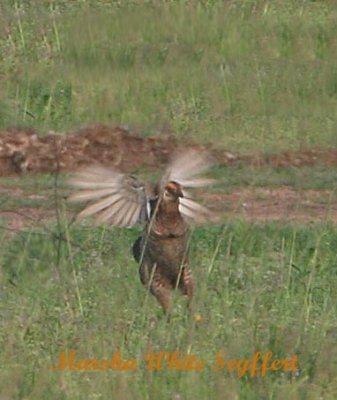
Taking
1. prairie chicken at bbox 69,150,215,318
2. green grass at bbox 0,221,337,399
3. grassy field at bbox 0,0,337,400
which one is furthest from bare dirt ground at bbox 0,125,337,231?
prairie chicken at bbox 69,150,215,318

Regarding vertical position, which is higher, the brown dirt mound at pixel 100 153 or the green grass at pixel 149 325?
the green grass at pixel 149 325

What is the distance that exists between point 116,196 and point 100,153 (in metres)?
5.33

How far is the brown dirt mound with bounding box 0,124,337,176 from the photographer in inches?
463

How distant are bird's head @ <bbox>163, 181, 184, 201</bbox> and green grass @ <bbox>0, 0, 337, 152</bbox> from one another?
575 cm

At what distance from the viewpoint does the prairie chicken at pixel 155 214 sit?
21.7ft

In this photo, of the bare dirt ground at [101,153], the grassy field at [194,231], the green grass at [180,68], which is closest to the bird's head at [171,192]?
the grassy field at [194,231]

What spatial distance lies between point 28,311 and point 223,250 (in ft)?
7.42

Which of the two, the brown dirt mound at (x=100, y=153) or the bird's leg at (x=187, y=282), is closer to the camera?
the bird's leg at (x=187, y=282)

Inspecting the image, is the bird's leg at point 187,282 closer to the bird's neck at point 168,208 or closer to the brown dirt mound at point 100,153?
the bird's neck at point 168,208

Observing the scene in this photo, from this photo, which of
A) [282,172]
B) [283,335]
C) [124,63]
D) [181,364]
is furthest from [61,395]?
[124,63]

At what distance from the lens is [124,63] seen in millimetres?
14602

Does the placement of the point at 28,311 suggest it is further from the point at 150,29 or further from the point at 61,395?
the point at 150,29

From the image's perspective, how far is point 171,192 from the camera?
21.5 feet

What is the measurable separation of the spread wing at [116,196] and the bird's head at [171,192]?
0.57 feet
